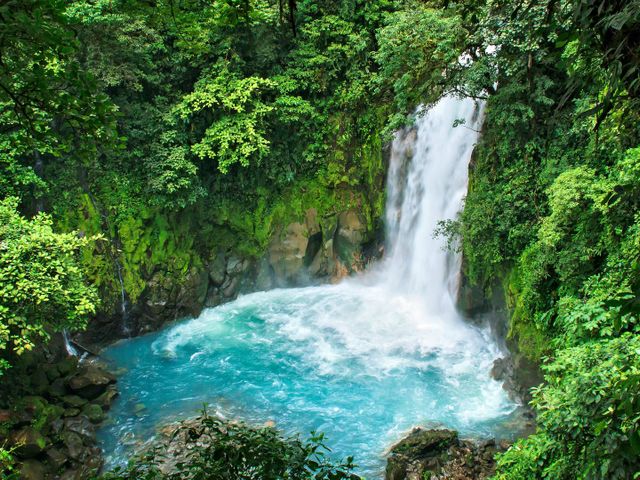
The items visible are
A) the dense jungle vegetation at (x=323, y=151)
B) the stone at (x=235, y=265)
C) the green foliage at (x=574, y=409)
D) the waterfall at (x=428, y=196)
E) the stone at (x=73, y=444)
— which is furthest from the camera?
the stone at (x=235, y=265)

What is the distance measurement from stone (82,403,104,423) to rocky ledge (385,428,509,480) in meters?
5.95

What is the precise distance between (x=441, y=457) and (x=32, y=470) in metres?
6.92

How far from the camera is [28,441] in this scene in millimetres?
8297

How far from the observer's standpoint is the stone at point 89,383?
1023 centimetres

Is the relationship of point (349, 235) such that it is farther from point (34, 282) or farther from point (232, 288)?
point (34, 282)

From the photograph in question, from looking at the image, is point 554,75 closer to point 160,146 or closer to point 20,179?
point 160,146

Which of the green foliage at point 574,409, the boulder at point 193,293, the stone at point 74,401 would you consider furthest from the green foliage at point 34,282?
the green foliage at point 574,409

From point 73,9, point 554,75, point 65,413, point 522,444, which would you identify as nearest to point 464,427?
point 522,444

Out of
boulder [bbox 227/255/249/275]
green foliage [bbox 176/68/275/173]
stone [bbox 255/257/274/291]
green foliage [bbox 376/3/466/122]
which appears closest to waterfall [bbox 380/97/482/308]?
green foliage [bbox 376/3/466/122]

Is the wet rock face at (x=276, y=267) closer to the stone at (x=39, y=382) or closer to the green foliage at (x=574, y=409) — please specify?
the stone at (x=39, y=382)

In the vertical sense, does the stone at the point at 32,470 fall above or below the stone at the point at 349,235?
below

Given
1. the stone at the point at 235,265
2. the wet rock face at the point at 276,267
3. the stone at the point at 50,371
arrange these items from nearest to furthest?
the stone at the point at 50,371, the wet rock face at the point at 276,267, the stone at the point at 235,265

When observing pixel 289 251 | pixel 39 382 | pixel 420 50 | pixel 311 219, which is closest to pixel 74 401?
pixel 39 382

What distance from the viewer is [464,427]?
9070 millimetres
